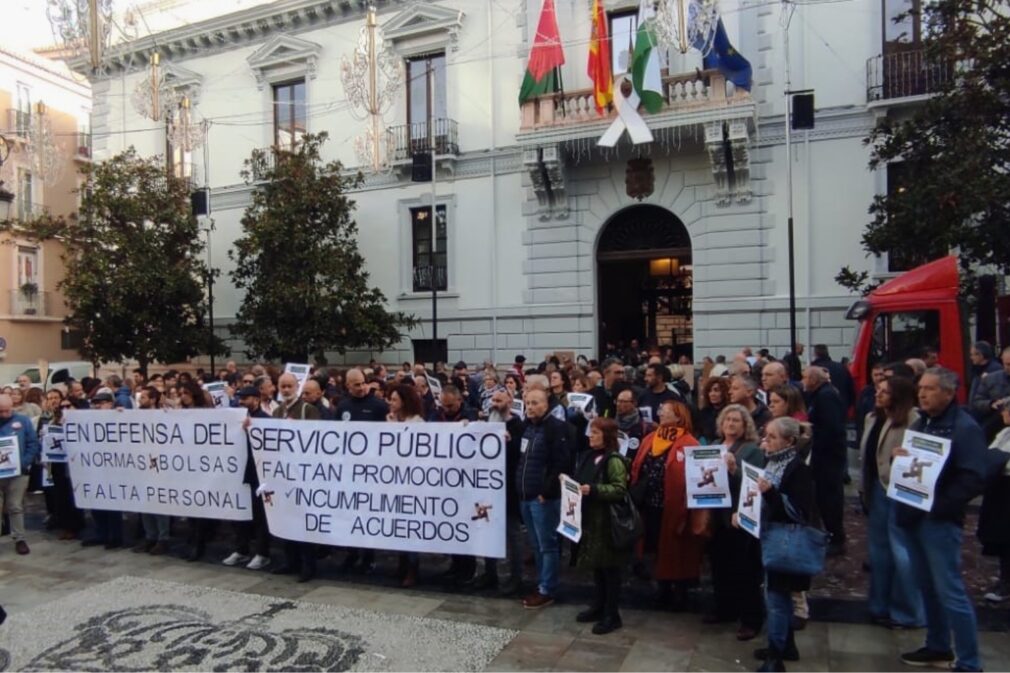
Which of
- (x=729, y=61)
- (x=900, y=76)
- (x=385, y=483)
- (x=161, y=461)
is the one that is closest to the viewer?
(x=385, y=483)

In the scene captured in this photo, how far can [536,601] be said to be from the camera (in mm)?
6227

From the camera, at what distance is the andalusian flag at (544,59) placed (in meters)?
17.2

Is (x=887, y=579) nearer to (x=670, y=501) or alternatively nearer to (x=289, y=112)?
(x=670, y=501)

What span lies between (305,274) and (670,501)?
571 inches

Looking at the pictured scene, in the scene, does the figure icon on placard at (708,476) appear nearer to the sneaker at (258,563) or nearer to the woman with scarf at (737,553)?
the woman with scarf at (737,553)

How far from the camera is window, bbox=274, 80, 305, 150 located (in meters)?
22.2

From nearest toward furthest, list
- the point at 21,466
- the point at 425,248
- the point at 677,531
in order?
the point at 677,531 → the point at 21,466 → the point at 425,248

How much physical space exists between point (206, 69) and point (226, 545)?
19301 mm

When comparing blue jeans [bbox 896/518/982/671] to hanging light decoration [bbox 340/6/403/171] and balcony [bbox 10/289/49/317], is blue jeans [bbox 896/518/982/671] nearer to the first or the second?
hanging light decoration [bbox 340/6/403/171]

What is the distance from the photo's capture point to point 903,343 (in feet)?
35.9

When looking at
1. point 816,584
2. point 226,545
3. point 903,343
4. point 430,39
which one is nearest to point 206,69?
point 430,39

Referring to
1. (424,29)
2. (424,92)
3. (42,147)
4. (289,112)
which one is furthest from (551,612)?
(289,112)

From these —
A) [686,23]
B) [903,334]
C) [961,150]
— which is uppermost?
[686,23]

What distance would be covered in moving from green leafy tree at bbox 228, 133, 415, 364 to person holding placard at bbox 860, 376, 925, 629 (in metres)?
14.4
